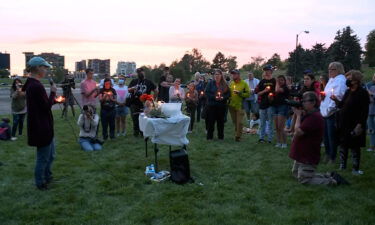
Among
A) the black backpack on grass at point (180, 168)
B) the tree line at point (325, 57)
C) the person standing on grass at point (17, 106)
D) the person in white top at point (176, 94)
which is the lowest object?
the black backpack on grass at point (180, 168)

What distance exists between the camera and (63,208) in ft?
15.2

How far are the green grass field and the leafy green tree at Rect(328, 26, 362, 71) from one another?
37.4 m

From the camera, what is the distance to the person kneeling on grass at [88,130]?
27.6ft

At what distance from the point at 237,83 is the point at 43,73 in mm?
5668

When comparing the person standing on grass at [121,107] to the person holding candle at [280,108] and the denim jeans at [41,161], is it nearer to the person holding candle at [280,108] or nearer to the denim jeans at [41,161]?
the person holding candle at [280,108]

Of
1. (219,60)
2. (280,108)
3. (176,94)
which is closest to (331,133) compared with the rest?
(280,108)

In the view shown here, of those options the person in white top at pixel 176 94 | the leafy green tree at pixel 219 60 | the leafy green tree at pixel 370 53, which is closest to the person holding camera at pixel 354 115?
the person in white top at pixel 176 94

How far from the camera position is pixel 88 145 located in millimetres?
8383

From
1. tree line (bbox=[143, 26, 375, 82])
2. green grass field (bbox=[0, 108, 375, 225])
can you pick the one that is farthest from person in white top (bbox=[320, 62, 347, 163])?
tree line (bbox=[143, 26, 375, 82])

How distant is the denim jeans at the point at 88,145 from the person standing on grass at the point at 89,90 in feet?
4.10

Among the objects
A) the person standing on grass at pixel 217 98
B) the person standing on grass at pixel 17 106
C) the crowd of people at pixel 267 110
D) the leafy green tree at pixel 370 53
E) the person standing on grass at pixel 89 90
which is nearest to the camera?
the crowd of people at pixel 267 110

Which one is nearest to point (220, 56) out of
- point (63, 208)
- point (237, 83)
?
point (237, 83)

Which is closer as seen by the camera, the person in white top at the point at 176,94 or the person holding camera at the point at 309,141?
the person holding camera at the point at 309,141

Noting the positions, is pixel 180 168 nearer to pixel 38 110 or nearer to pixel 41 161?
pixel 41 161
